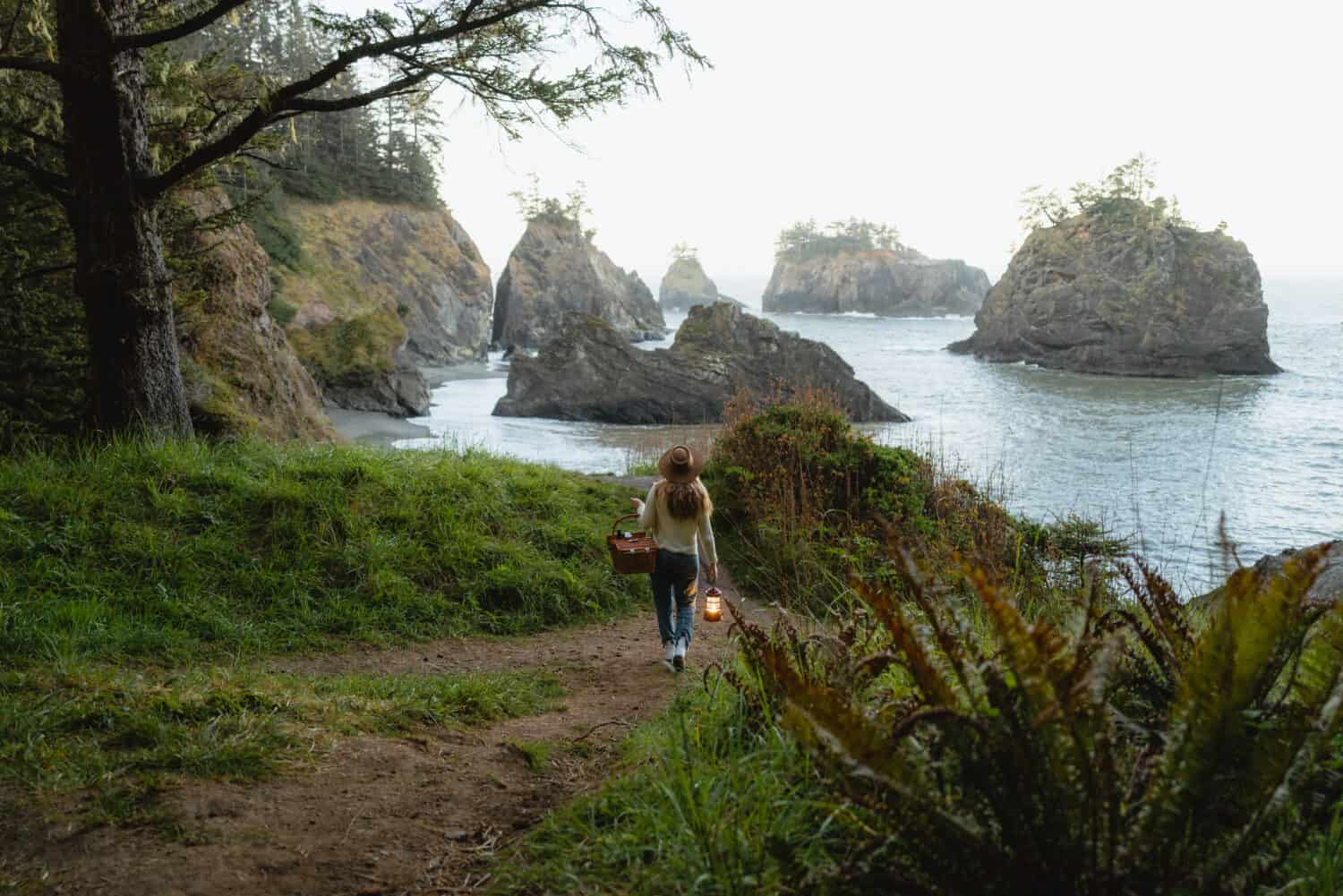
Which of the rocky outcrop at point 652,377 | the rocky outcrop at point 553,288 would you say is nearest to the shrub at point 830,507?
the rocky outcrop at point 652,377

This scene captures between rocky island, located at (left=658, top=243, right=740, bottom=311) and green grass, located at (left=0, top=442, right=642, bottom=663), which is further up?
rocky island, located at (left=658, top=243, right=740, bottom=311)

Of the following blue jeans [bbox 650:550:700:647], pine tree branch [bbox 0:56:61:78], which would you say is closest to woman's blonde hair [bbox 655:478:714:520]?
blue jeans [bbox 650:550:700:647]

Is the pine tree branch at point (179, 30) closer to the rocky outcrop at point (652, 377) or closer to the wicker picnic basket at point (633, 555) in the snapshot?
the wicker picnic basket at point (633, 555)

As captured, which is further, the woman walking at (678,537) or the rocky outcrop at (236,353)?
the rocky outcrop at (236,353)

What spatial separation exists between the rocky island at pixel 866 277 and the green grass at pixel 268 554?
108614 mm

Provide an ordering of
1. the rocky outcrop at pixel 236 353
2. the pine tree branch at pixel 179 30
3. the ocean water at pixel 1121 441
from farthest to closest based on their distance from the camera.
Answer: the ocean water at pixel 1121 441 < the rocky outcrop at pixel 236 353 < the pine tree branch at pixel 179 30

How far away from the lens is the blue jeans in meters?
5.55

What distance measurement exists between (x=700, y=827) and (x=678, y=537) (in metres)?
3.39

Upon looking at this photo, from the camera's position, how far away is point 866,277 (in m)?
113

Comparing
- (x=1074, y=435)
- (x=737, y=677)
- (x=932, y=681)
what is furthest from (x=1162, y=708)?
(x=1074, y=435)

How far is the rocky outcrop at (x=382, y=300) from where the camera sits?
90.4ft

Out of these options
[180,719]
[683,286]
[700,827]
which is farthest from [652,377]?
[683,286]

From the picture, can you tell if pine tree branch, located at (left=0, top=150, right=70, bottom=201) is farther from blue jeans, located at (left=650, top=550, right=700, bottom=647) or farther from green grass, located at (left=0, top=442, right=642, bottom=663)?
blue jeans, located at (left=650, top=550, right=700, bottom=647)

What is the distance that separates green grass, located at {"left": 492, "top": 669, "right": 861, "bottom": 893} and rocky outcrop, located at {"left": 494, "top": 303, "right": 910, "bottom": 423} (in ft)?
90.8
